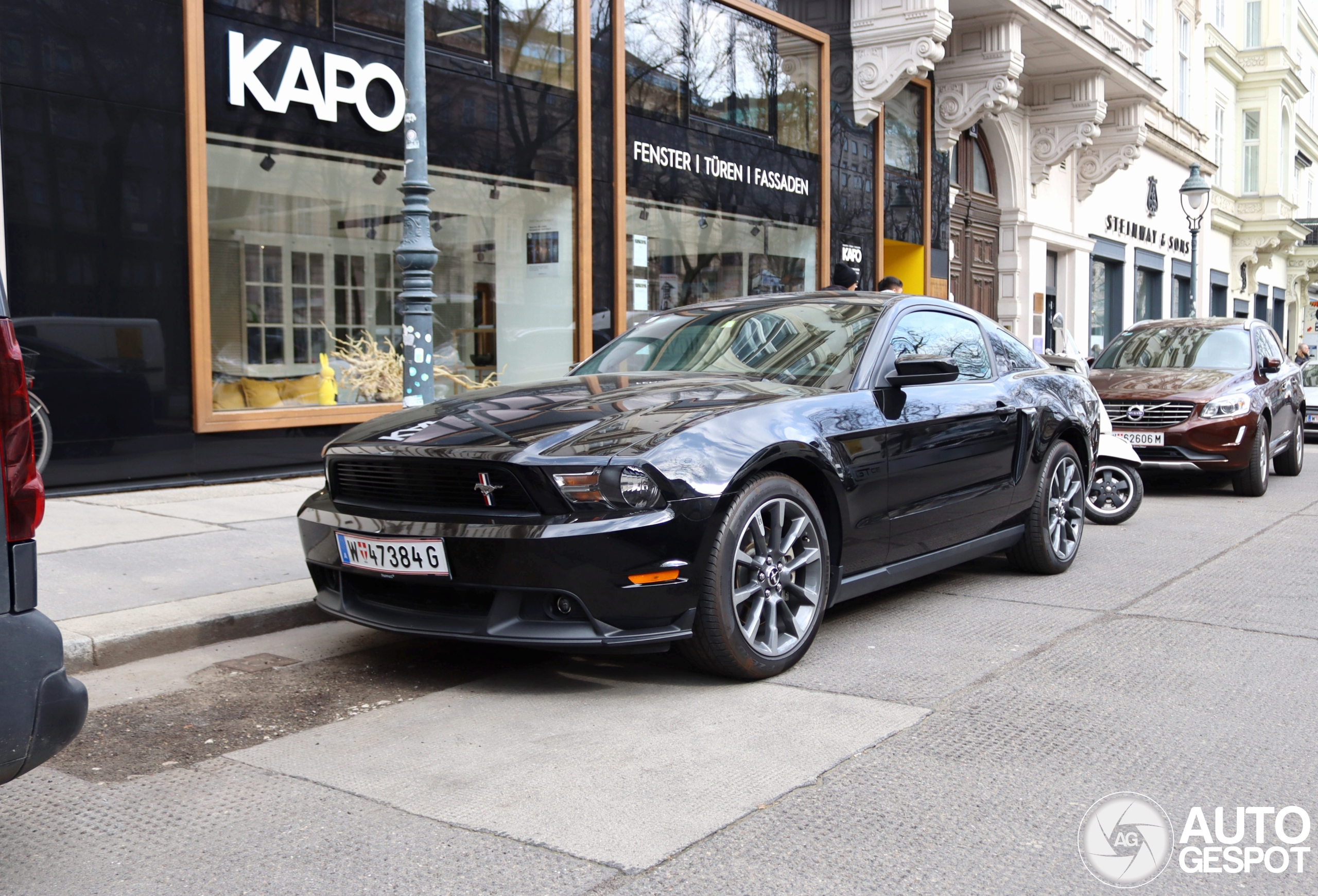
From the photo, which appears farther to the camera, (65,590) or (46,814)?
(65,590)

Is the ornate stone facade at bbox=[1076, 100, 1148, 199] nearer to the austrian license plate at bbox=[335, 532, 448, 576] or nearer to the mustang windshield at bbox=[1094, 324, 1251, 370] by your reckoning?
the mustang windshield at bbox=[1094, 324, 1251, 370]

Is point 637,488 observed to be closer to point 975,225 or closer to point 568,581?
point 568,581

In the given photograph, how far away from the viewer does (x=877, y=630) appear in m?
5.28

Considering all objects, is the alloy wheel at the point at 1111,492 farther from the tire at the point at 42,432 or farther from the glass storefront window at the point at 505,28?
the tire at the point at 42,432

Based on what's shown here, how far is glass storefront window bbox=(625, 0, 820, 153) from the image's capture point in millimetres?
13602

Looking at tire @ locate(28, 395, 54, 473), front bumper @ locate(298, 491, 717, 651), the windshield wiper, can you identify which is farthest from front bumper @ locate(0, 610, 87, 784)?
tire @ locate(28, 395, 54, 473)

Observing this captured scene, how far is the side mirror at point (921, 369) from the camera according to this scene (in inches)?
199

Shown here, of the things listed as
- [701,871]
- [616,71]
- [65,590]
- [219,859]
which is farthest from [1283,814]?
[616,71]

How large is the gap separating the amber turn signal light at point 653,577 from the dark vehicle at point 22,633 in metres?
1.79

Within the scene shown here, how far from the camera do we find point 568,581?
3961 millimetres

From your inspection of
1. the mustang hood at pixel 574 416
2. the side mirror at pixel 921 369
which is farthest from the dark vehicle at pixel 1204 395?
the mustang hood at pixel 574 416

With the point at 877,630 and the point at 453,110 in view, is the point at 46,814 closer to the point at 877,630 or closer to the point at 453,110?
the point at 877,630

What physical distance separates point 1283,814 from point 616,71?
1136 cm

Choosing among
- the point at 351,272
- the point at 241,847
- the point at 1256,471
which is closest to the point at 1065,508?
the point at 1256,471
